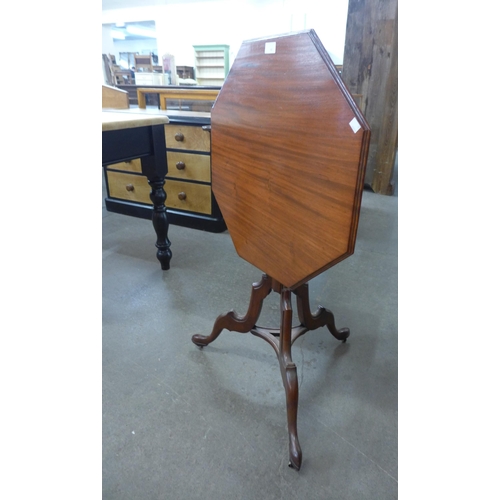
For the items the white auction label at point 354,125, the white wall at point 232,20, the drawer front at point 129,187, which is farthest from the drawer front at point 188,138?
the white wall at point 232,20

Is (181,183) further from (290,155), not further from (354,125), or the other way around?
(354,125)

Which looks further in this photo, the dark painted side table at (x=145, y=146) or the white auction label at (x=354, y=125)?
the dark painted side table at (x=145, y=146)

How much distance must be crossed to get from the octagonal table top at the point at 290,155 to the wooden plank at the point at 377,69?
9.48 feet

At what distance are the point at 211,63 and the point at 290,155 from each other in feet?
27.1

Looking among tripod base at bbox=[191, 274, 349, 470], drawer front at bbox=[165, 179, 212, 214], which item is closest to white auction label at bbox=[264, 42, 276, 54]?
tripod base at bbox=[191, 274, 349, 470]

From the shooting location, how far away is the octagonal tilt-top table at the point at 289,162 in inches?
29.8

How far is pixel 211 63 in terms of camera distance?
26.1 feet

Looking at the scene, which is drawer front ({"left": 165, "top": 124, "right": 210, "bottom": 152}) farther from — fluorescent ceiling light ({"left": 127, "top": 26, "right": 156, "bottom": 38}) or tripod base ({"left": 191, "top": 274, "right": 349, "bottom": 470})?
fluorescent ceiling light ({"left": 127, "top": 26, "right": 156, "bottom": 38})

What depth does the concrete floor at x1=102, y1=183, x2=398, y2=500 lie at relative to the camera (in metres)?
1.00

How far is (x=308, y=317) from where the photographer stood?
4.36 ft

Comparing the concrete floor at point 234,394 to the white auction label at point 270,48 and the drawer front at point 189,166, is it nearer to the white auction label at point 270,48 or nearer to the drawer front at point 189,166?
the drawer front at point 189,166

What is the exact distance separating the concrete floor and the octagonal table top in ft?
1.80

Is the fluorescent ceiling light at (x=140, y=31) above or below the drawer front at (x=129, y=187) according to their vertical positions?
above

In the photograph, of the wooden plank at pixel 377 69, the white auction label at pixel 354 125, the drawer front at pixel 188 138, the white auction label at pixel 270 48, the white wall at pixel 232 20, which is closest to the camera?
the white auction label at pixel 354 125
